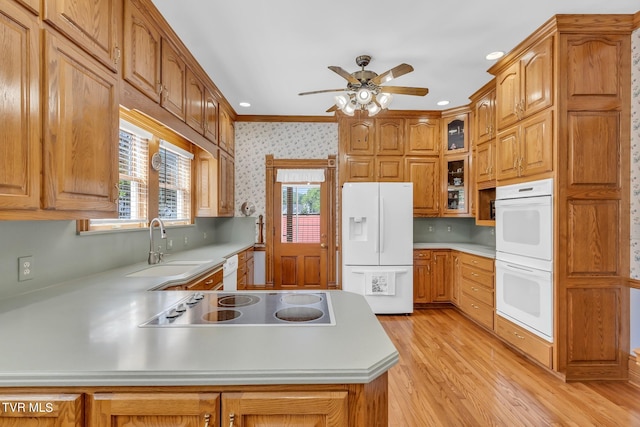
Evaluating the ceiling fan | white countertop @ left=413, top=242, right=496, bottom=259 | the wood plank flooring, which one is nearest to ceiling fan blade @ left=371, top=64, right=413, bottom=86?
the ceiling fan

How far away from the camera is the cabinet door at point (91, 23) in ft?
4.38

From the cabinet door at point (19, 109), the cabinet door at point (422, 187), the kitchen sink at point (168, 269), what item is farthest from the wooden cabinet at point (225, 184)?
the cabinet door at point (19, 109)

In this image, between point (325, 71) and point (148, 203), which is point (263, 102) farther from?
point (148, 203)

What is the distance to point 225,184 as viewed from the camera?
4344 millimetres

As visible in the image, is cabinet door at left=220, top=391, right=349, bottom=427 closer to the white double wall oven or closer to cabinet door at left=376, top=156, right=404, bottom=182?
the white double wall oven

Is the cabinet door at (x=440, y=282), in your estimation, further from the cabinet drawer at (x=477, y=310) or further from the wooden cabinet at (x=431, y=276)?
the cabinet drawer at (x=477, y=310)

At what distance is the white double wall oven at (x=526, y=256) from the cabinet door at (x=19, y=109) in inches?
126

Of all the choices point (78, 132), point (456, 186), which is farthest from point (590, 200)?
point (78, 132)

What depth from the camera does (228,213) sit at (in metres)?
4.49

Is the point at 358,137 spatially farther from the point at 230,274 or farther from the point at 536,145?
the point at 230,274

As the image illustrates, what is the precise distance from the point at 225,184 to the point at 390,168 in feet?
7.70

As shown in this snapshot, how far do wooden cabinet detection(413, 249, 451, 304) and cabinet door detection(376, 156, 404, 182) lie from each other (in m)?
1.09

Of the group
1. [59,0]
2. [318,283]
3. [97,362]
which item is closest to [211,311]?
[97,362]

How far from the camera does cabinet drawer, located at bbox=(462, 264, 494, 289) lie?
3.47 meters
